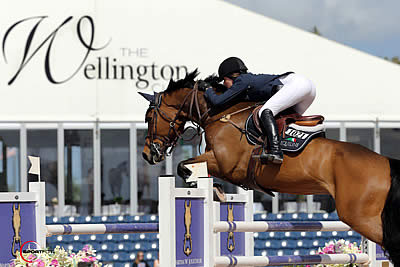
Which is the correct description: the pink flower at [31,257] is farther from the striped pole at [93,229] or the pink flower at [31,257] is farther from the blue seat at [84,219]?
the blue seat at [84,219]

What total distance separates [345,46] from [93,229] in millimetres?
8227

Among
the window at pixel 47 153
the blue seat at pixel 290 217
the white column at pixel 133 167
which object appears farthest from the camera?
the blue seat at pixel 290 217

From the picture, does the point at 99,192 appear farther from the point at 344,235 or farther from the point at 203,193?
the point at 203,193

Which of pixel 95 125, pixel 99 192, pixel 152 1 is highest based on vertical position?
pixel 152 1

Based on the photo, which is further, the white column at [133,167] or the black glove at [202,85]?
the white column at [133,167]

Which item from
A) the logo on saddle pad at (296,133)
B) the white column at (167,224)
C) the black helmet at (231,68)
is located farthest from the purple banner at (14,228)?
the logo on saddle pad at (296,133)

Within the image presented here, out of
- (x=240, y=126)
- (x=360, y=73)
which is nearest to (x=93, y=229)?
(x=240, y=126)

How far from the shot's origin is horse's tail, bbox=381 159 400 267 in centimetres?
507

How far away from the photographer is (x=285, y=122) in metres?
5.62

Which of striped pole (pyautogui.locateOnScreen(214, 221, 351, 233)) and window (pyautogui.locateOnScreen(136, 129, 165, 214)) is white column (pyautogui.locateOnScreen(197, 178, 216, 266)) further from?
window (pyautogui.locateOnScreen(136, 129, 165, 214))

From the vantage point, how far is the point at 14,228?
509 cm

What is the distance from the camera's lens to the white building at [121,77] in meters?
11.8

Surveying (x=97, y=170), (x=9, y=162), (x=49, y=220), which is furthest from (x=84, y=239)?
(x=9, y=162)

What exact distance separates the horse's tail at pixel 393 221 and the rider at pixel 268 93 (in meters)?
0.83
